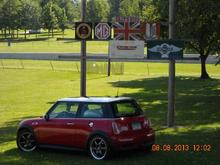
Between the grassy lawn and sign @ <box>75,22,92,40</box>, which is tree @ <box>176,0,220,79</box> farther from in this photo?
the grassy lawn

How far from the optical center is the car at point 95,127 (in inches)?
501

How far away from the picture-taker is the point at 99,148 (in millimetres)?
13039

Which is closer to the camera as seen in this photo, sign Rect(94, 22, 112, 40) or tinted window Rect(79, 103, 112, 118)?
tinted window Rect(79, 103, 112, 118)

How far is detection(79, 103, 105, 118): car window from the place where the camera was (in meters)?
13.0

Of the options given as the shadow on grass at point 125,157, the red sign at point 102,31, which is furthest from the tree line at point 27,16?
the shadow on grass at point 125,157

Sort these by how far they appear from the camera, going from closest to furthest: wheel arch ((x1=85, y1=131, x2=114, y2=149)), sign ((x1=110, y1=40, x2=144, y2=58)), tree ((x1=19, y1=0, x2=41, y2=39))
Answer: wheel arch ((x1=85, y1=131, x2=114, y2=149)) < sign ((x1=110, y1=40, x2=144, y2=58)) < tree ((x1=19, y1=0, x2=41, y2=39))

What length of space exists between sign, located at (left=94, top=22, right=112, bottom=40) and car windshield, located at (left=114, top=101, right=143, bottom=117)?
6.38 m

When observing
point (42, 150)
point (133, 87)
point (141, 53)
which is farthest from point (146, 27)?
point (133, 87)

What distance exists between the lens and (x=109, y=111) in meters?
12.8

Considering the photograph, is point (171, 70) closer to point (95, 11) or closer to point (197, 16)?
point (197, 16)

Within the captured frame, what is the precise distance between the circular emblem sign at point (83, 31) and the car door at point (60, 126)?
18.2ft

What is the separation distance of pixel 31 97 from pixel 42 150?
19.5 m

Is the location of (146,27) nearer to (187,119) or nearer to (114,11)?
(187,119)
